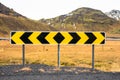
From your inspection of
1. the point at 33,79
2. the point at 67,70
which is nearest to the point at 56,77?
the point at 33,79

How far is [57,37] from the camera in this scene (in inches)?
523

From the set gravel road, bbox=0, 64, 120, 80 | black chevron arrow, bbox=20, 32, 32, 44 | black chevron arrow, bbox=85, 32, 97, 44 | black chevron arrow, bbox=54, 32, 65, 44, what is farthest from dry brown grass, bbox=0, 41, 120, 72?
black chevron arrow, bbox=20, 32, 32, 44

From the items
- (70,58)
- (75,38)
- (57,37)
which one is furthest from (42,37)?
(70,58)

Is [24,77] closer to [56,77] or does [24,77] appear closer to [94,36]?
[56,77]

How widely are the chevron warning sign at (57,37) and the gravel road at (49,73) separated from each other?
1.03m

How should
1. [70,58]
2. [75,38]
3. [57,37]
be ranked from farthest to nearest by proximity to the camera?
[70,58] < [75,38] < [57,37]

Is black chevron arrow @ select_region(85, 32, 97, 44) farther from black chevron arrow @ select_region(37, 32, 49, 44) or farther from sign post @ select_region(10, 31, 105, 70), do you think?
black chevron arrow @ select_region(37, 32, 49, 44)

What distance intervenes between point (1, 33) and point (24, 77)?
157293 millimetres

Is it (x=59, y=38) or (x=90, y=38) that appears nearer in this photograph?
(x=59, y=38)

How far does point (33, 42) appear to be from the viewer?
44.1ft

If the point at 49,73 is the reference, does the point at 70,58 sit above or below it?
below

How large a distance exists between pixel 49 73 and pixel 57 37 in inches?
77.2

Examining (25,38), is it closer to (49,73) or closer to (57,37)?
(57,37)

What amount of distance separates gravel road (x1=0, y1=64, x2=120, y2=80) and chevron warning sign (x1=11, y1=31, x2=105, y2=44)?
103cm
